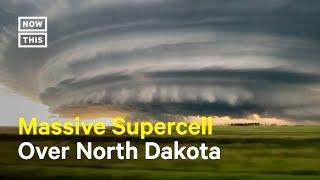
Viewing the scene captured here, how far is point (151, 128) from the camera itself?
8.24 m

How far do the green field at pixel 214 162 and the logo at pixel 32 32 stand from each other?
1.27 metres

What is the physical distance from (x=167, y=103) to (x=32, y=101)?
192 cm

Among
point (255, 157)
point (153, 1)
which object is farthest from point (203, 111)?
point (153, 1)

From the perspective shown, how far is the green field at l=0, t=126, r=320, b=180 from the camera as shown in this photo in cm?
826

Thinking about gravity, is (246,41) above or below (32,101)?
above

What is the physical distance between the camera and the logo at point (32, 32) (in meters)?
8.58

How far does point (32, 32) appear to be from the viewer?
28.1ft

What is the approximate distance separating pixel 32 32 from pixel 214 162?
3161mm

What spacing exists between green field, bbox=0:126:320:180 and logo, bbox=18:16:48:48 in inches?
49.9

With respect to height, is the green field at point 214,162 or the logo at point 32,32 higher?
the logo at point 32,32

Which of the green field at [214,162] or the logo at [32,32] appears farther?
the logo at [32,32]

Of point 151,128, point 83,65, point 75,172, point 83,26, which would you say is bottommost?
point 75,172

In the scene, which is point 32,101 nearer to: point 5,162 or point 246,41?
point 5,162

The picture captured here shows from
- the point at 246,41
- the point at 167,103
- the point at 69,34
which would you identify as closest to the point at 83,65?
the point at 69,34
